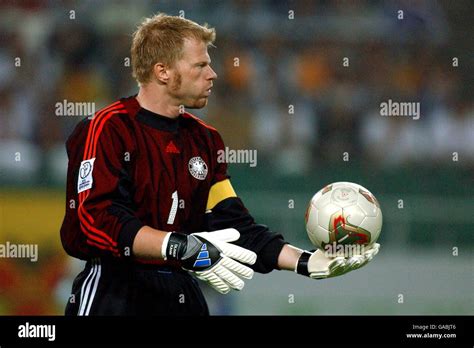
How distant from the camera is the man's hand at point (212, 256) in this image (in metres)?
4.24

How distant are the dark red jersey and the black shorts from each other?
11 cm

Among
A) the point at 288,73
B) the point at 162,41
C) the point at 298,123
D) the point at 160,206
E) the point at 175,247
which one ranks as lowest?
the point at 175,247

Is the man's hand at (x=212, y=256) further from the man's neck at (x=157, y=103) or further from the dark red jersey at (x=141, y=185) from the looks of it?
the man's neck at (x=157, y=103)

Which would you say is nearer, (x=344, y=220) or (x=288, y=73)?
(x=344, y=220)

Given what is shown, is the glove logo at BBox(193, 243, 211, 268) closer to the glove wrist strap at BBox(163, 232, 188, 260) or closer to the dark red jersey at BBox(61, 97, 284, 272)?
the glove wrist strap at BBox(163, 232, 188, 260)

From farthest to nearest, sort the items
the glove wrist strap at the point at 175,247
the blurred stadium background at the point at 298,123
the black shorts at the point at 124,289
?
the blurred stadium background at the point at 298,123
the black shorts at the point at 124,289
the glove wrist strap at the point at 175,247

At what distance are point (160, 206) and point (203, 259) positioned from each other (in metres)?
0.46

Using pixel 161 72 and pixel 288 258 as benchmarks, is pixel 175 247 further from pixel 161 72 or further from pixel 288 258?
pixel 161 72

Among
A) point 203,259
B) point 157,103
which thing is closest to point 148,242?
point 203,259

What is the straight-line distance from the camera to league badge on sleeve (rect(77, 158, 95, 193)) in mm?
4439

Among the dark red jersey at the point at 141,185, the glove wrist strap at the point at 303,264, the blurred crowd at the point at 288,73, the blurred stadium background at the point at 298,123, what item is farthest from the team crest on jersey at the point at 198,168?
the blurred crowd at the point at 288,73

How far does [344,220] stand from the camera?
4734mm

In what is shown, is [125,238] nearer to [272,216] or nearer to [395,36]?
[272,216]

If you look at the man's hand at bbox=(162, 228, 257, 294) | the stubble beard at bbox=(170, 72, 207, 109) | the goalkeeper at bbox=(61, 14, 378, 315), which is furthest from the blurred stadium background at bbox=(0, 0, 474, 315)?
the man's hand at bbox=(162, 228, 257, 294)
